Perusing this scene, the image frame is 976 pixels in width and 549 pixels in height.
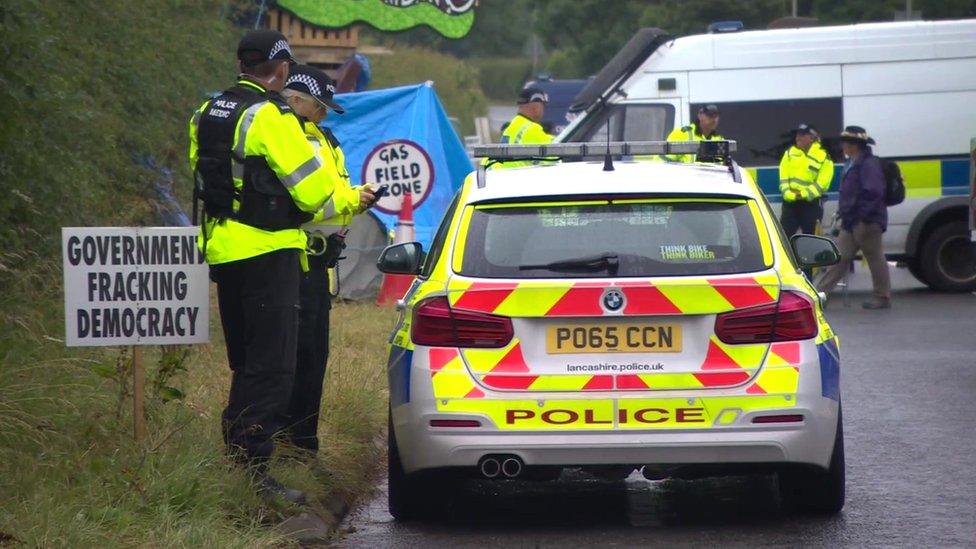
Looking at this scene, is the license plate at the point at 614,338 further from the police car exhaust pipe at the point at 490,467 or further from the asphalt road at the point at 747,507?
the asphalt road at the point at 747,507

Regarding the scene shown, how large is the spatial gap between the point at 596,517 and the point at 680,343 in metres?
1.06

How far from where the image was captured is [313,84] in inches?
286

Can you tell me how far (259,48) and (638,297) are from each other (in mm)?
1825

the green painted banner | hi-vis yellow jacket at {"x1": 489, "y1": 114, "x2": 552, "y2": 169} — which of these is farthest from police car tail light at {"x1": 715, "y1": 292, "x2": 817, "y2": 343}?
the green painted banner

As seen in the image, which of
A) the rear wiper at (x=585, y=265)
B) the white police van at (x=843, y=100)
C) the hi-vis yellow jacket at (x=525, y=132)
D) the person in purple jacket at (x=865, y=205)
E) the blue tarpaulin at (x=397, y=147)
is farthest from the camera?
the white police van at (x=843, y=100)

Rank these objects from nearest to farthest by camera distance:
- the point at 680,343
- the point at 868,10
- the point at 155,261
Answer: the point at 680,343
the point at 155,261
the point at 868,10

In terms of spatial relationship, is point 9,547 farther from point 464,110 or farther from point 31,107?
point 464,110

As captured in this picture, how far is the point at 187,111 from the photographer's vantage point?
13906mm

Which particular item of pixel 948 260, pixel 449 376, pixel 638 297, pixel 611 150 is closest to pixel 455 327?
pixel 449 376

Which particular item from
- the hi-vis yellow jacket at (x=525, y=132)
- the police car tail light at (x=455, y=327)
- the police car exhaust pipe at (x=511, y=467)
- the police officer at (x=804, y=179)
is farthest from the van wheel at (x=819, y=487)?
the police officer at (x=804, y=179)

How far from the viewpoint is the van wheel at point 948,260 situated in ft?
57.7

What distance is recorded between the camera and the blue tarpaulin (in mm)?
16047

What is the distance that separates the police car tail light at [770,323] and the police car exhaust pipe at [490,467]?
96 cm

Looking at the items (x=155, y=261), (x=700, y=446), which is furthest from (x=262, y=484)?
(x=700, y=446)
